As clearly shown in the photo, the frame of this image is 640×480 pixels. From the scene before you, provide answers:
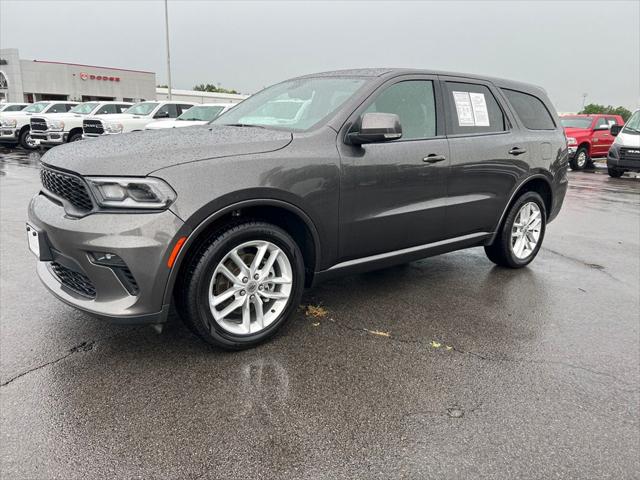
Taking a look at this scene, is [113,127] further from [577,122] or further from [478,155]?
[577,122]

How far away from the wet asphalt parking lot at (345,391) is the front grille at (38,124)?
14.5m

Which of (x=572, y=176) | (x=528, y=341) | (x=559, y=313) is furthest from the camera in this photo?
(x=572, y=176)

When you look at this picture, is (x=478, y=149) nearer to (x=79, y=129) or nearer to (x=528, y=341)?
(x=528, y=341)

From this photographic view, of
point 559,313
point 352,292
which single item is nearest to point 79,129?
point 352,292

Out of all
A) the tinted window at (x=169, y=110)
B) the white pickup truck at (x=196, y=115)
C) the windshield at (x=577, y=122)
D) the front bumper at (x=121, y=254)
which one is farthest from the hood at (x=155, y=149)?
the windshield at (x=577, y=122)

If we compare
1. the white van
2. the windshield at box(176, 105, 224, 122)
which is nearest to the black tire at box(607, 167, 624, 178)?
the white van

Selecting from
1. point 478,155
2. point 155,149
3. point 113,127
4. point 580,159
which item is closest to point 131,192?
point 155,149

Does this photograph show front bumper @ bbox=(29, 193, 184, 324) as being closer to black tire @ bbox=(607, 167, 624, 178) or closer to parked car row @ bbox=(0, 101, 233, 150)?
parked car row @ bbox=(0, 101, 233, 150)

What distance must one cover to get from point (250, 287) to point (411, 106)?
190cm

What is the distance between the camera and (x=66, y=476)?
2.04 meters

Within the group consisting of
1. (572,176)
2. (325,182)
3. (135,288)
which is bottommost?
(572,176)

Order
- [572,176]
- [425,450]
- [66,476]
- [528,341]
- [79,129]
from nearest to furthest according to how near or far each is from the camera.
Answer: [66,476] → [425,450] → [528,341] → [572,176] → [79,129]

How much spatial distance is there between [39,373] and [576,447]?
2827mm

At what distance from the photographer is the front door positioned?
3359mm
